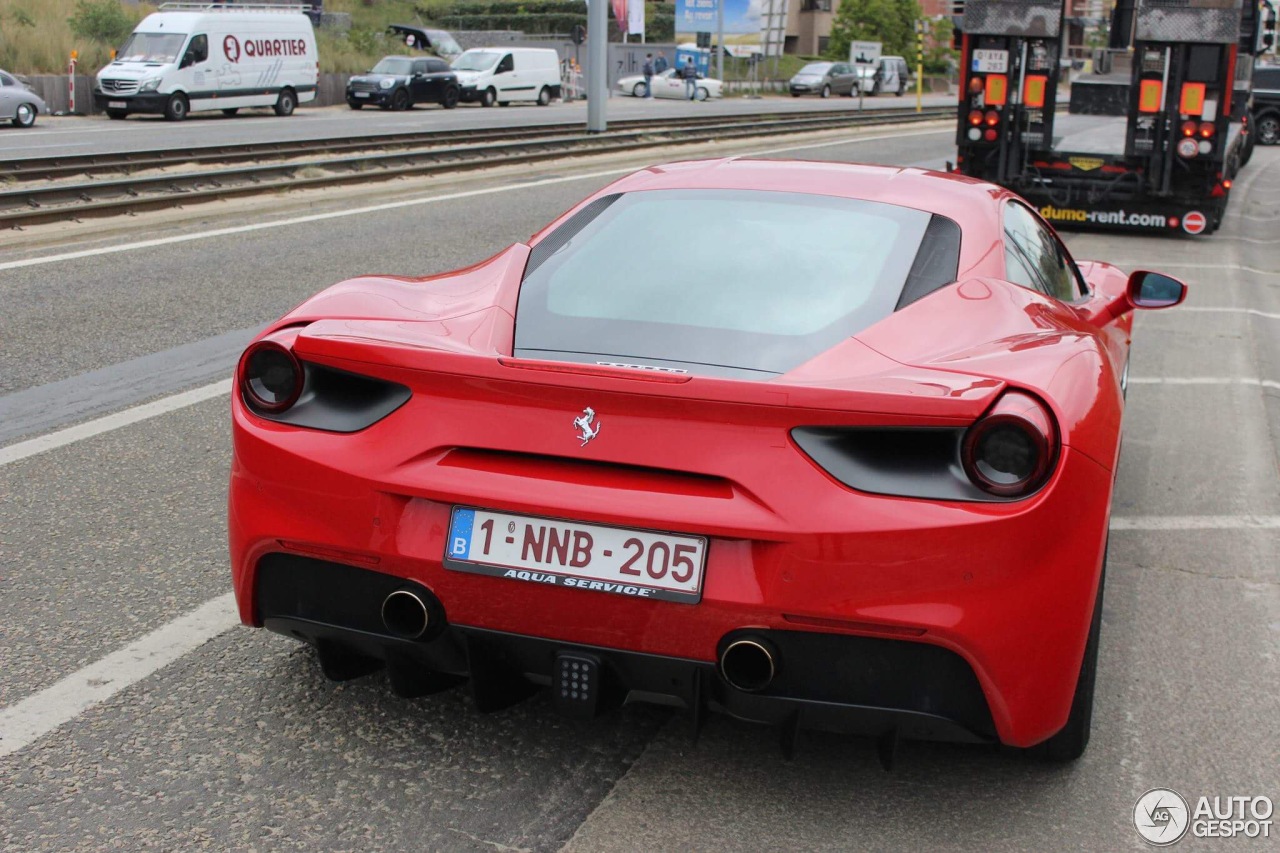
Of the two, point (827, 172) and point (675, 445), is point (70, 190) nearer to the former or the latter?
point (827, 172)

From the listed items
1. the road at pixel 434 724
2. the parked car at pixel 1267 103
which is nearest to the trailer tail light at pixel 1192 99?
the road at pixel 434 724

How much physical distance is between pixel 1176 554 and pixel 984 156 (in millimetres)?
12318

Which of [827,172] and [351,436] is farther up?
[827,172]

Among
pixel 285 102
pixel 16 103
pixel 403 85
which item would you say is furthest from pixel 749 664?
pixel 403 85

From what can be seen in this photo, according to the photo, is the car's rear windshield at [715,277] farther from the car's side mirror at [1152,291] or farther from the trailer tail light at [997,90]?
the trailer tail light at [997,90]

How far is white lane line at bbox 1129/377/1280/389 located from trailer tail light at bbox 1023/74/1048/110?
→ 29.0 ft

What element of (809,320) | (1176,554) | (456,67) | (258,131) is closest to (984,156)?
(1176,554)

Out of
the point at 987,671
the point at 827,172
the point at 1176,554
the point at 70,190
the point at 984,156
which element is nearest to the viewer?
the point at 987,671

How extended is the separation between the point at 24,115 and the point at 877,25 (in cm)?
6715

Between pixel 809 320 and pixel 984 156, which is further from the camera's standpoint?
pixel 984 156

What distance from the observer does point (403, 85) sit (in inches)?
1571

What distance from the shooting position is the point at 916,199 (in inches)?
146

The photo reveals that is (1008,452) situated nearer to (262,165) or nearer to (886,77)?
(262,165)

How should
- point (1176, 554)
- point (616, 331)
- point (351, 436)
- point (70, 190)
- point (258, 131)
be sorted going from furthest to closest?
point (258, 131) < point (70, 190) < point (1176, 554) < point (616, 331) < point (351, 436)
